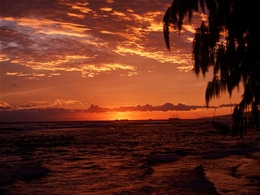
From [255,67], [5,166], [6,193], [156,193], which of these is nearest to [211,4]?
[255,67]

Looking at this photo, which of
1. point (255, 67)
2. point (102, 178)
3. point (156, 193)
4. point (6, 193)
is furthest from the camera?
point (102, 178)

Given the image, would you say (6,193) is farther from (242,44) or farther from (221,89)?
(242,44)

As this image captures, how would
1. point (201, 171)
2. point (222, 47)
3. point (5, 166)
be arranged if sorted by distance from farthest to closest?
point (5, 166), point (201, 171), point (222, 47)

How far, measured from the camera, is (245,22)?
5551 mm

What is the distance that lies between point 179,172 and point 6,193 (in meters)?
7.36

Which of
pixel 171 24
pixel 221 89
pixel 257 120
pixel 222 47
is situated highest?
pixel 171 24

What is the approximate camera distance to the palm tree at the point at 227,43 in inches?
216

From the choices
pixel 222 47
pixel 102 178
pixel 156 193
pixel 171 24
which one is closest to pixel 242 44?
pixel 222 47

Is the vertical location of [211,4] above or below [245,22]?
above

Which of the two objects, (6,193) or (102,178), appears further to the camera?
(102,178)

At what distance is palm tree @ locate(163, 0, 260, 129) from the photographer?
550 centimetres

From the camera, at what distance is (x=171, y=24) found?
19.7 ft

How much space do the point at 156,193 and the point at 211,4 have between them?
680 cm

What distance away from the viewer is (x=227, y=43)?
230 inches
